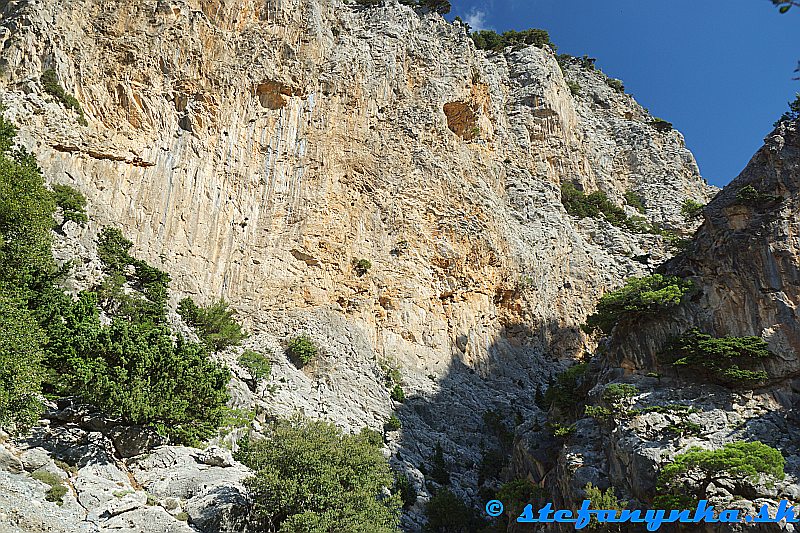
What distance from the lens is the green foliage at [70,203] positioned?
81.3 feet

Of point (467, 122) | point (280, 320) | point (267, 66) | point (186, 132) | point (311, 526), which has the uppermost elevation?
point (467, 122)

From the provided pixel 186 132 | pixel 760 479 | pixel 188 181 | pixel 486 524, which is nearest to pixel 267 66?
pixel 186 132

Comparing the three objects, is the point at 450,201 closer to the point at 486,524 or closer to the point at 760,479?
the point at 486,524

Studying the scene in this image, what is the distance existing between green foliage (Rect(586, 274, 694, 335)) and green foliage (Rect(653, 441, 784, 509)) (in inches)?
282

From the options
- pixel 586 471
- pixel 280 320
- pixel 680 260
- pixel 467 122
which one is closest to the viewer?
pixel 586 471

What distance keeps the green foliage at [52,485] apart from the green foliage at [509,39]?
5400 centimetres

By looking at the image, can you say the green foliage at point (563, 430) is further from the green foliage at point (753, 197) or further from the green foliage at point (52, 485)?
the green foliage at point (52, 485)

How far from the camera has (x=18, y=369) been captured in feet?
44.6

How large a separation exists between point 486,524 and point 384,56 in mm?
32119

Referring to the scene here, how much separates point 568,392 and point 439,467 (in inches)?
265

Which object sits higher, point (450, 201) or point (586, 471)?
point (450, 201)

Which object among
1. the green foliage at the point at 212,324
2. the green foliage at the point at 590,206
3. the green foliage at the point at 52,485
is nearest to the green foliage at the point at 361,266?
the green foliage at the point at 212,324

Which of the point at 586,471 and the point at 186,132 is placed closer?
the point at 586,471

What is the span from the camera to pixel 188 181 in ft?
102
